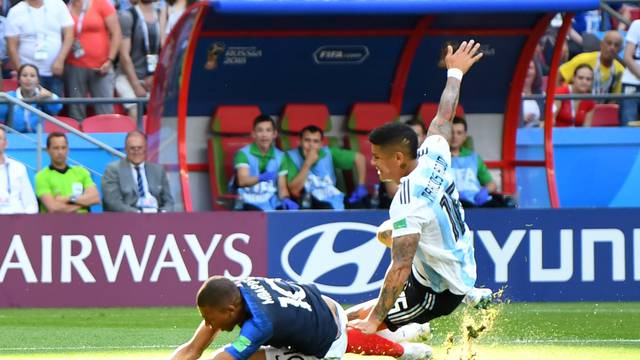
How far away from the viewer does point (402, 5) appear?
1395 cm

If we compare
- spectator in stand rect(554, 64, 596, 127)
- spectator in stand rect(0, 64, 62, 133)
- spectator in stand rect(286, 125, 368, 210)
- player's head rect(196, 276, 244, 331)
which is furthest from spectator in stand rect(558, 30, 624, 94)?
player's head rect(196, 276, 244, 331)

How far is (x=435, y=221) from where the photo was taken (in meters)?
8.09

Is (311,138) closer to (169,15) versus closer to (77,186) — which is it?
(77,186)

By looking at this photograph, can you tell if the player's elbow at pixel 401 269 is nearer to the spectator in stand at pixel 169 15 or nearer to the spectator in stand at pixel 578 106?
the spectator in stand at pixel 169 15

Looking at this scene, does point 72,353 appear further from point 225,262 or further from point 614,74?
point 614,74

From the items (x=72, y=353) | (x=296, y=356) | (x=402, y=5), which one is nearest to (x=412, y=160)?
(x=296, y=356)

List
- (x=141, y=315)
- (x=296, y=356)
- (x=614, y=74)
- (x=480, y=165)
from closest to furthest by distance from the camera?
(x=296, y=356) → (x=141, y=315) → (x=480, y=165) → (x=614, y=74)

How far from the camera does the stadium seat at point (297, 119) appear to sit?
15.4m

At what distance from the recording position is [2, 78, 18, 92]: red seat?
1611 centimetres

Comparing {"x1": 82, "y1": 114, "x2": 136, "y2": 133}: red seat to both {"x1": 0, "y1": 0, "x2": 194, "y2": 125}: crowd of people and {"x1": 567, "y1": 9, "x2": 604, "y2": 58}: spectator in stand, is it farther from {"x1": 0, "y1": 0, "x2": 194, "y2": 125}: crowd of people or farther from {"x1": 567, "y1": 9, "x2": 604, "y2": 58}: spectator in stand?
{"x1": 567, "y1": 9, "x2": 604, "y2": 58}: spectator in stand

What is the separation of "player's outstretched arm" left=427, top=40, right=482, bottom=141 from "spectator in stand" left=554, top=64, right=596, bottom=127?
9162 millimetres

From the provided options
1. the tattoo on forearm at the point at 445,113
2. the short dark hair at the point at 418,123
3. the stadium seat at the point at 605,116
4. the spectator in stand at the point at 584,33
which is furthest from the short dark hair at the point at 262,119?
the tattoo on forearm at the point at 445,113

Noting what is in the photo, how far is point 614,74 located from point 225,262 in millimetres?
6855

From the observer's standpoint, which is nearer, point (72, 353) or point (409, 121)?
point (72, 353)
